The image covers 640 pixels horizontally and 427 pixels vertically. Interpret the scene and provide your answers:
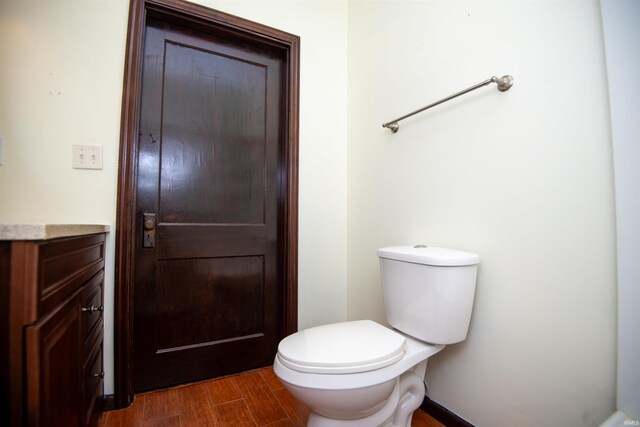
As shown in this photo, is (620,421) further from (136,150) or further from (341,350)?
(136,150)

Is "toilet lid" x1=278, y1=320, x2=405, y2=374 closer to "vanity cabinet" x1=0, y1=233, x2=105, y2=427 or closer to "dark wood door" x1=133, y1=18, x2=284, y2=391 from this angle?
"vanity cabinet" x1=0, y1=233, x2=105, y2=427

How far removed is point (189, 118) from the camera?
4.99 ft

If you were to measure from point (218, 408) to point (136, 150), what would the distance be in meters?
1.20

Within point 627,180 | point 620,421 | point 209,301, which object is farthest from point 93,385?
point 627,180

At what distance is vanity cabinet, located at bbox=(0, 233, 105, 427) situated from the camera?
1.77 feet

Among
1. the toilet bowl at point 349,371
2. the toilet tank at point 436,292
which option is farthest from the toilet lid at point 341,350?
the toilet tank at point 436,292

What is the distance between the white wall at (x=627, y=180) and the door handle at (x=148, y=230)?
5.55 ft

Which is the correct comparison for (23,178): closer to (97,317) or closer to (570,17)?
(97,317)

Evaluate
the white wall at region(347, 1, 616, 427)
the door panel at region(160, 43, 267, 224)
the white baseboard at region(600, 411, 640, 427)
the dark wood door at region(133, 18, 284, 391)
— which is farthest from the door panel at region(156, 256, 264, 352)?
the white baseboard at region(600, 411, 640, 427)

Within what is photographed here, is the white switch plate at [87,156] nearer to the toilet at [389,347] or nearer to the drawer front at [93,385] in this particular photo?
the drawer front at [93,385]

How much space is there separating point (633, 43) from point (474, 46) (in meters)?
0.49

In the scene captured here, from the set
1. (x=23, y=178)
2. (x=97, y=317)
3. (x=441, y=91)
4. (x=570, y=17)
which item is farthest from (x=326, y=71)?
(x=97, y=317)

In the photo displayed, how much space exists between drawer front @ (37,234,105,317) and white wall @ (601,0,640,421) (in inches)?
50.9

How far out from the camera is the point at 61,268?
2.24 feet
